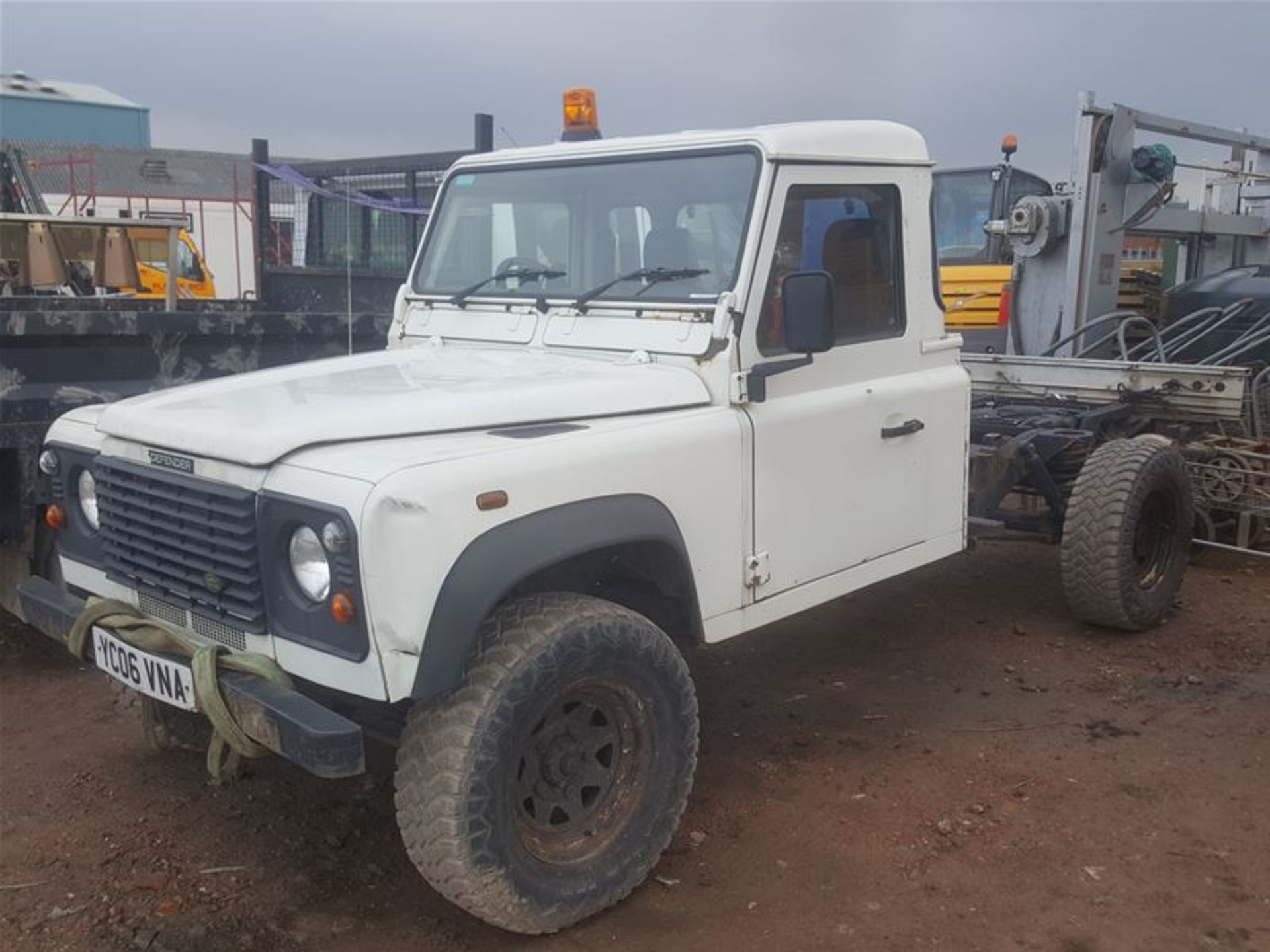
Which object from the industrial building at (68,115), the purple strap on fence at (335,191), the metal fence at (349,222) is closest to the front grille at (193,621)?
the metal fence at (349,222)

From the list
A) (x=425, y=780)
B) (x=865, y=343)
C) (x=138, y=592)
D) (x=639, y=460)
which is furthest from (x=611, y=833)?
(x=865, y=343)

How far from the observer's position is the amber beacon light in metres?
4.56

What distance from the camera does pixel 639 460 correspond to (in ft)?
10.6

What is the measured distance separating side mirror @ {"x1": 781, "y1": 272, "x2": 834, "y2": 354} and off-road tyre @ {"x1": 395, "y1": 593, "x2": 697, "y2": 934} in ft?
3.23

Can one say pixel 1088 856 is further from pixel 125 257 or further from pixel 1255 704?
pixel 125 257

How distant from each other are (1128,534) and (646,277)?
2639mm

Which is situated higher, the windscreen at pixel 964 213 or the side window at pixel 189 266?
the windscreen at pixel 964 213

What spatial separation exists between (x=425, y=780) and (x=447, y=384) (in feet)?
3.92

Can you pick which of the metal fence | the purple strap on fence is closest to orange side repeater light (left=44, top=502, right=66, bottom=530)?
the metal fence

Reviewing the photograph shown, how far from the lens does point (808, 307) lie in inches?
137

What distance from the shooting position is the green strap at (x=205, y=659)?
9.59ft

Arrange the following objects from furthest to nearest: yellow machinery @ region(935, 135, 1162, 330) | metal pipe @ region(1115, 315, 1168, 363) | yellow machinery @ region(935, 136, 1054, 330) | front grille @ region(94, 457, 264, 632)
Answer: yellow machinery @ region(935, 136, 1054, 330) < yellow machinery @ region(935, 135, 1162, 330) < metal pipe @ region(1115, 315, 1168, 363) < front grille @ region(94, 457, 264, 632)

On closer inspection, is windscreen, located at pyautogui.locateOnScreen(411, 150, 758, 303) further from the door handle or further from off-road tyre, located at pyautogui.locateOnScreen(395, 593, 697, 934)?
off-road tyre, located at pyautogui.locateOnScreen(395, 593, 697, 934)

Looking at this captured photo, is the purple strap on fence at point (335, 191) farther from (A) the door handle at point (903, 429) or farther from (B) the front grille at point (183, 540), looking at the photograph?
(B) the front grille at point (183, 540)
